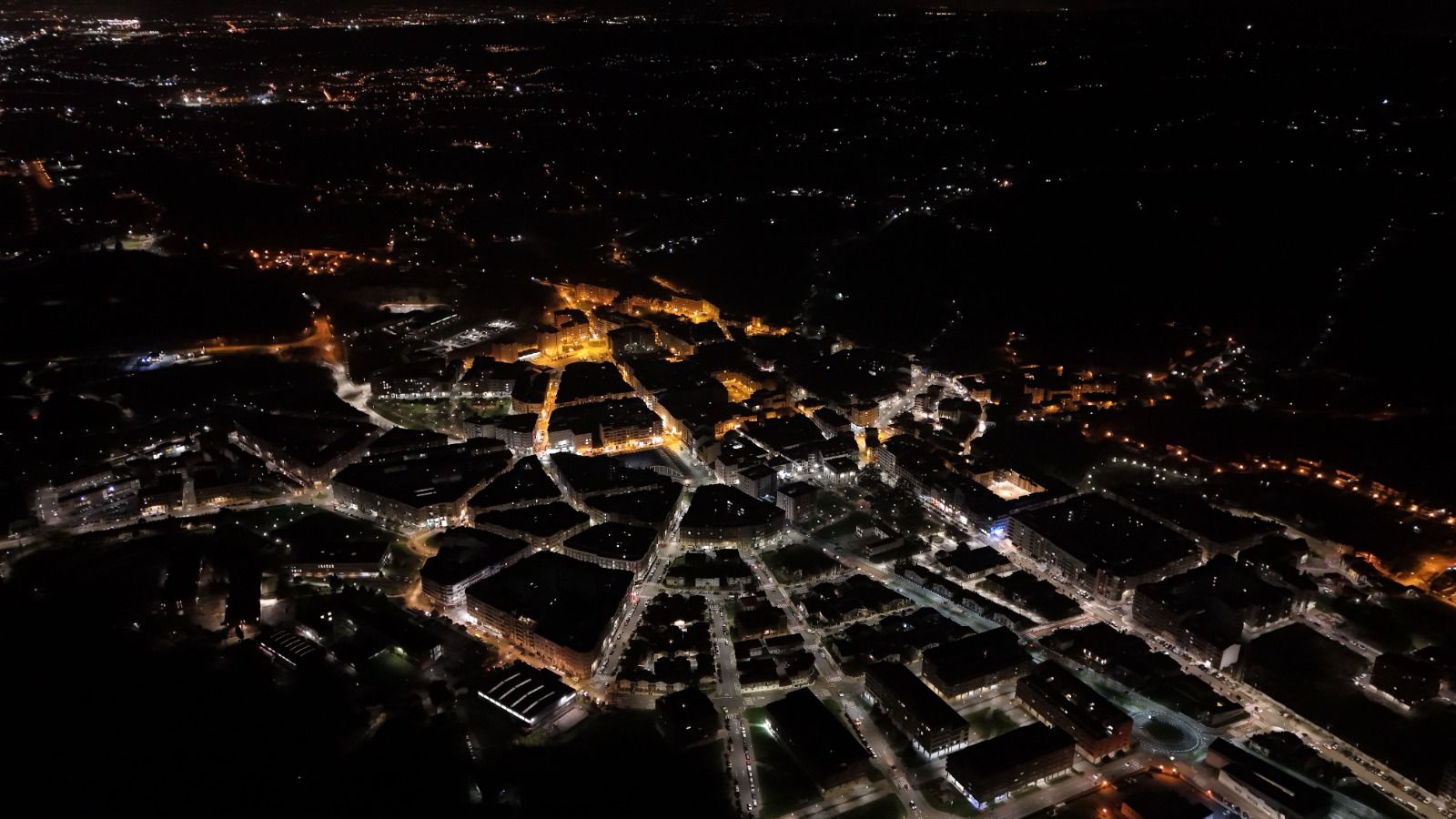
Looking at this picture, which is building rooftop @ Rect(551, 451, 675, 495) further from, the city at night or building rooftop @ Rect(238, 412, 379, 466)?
building rooftop @ Rect(238, 412, 379, 466)

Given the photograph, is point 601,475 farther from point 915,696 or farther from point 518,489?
point 915,696

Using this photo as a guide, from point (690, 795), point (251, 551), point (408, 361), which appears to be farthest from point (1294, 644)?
point (408, 361)

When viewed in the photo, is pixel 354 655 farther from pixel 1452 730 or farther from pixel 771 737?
pixel 1452 730

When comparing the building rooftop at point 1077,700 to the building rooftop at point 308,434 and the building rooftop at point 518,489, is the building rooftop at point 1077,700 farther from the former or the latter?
the building rooftop at point 308,434

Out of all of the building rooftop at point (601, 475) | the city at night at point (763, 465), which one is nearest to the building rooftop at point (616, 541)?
the city at night at point (763, 465)

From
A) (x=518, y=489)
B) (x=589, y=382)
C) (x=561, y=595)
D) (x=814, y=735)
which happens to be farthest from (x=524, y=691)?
A: (x=589, y=382)

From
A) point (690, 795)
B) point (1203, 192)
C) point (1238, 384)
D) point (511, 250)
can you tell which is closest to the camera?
point (690, 795)
